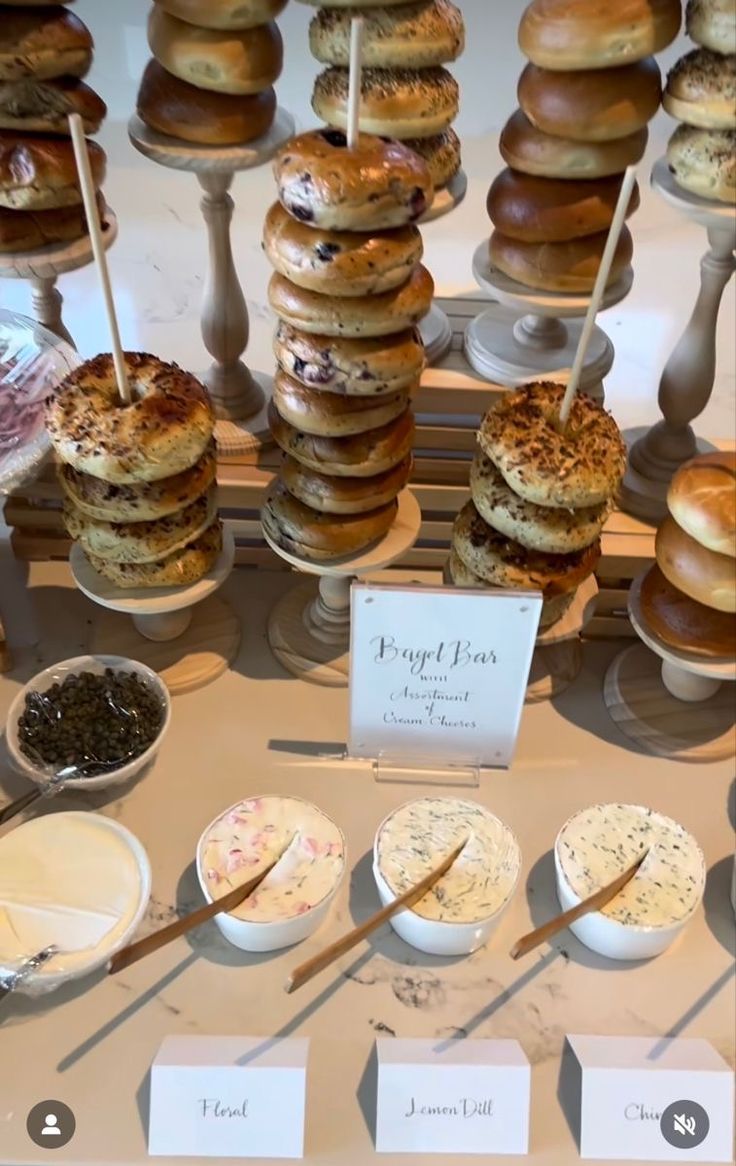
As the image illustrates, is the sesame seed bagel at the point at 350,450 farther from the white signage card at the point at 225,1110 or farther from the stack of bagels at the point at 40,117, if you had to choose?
the white signage card at the point at 225,1110

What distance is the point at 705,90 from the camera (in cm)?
101

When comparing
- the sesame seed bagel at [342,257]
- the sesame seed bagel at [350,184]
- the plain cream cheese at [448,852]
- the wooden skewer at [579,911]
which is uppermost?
the sesame seed bagel at [350,184]

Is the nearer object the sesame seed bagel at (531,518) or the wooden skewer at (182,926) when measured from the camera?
the wooden skewer at (182,926)

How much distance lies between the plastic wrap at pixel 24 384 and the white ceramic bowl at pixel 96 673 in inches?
8.8

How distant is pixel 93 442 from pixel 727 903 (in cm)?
82

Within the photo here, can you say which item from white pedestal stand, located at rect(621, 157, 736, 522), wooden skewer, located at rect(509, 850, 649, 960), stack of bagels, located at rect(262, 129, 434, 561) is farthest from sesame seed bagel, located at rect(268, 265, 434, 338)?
wooden skewer, located at rect(509, 850, 649, 960)

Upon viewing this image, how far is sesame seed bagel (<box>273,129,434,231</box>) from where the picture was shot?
0.85 meters

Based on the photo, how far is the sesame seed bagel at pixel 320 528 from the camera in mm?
1093

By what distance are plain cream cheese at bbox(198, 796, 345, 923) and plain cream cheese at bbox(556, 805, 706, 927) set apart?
0.24 meters

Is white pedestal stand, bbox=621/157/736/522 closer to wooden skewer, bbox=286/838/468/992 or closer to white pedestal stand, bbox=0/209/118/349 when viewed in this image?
wooden skewer, bbox=286/838/468/992

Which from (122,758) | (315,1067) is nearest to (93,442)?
(122,758)

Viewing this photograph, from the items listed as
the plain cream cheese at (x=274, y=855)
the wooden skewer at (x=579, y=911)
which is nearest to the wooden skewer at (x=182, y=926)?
the plain cream cheese at (x=274, y=855)

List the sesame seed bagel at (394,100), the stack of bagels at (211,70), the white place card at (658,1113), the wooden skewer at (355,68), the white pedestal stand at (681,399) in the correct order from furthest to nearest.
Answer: the white pedestal stand at (681,399), the sesame seed bagel at (394,100), the stack of bagels at (211,70), the white place card at (658,1113), the wooden skewer at (355,68)

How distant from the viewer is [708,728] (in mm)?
1229
